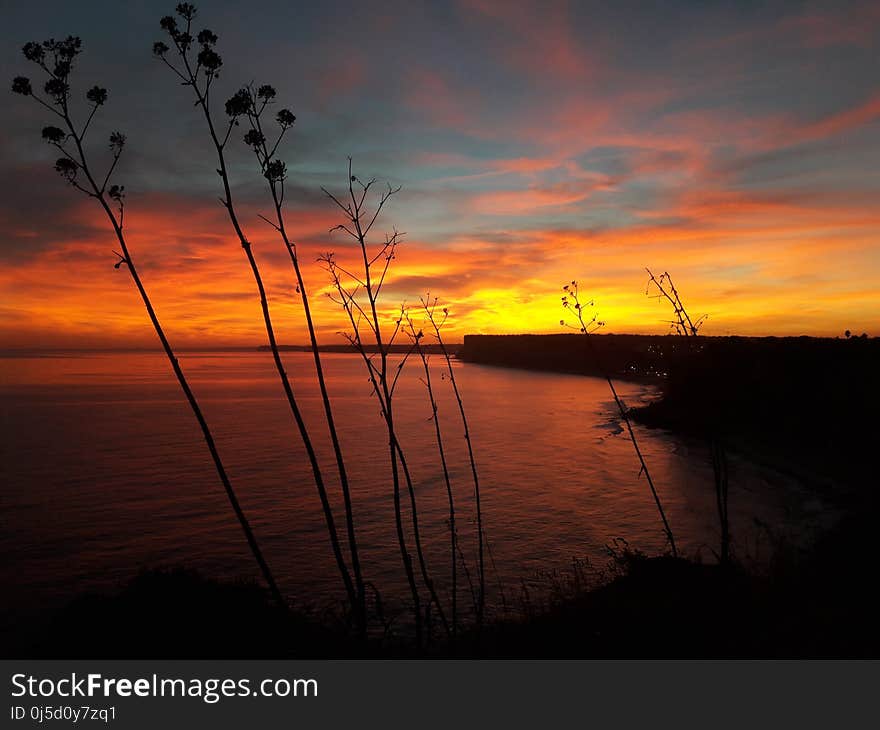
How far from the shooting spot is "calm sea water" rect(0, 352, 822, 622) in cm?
1789

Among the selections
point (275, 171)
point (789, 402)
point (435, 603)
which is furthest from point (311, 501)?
point (789, 402)

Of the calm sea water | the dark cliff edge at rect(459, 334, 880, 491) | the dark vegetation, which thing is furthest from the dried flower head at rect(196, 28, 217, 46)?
the dark cliff edge at rect(459, 334, 880, 491)

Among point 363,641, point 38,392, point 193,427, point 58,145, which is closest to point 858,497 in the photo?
point 363,641

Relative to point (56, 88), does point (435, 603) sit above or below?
below

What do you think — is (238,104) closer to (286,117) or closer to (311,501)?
(286,117)

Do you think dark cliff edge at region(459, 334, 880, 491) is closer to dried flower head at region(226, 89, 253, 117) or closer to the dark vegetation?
the dark vegetation

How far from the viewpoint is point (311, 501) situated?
27.1m

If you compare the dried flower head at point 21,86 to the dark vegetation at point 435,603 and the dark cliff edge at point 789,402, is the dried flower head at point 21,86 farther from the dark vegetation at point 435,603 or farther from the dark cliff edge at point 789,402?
the dark cliff edge at point 789,402

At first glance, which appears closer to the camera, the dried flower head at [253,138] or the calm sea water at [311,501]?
the dried flower head at [253,138]

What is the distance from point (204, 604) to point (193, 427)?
46.0 meters

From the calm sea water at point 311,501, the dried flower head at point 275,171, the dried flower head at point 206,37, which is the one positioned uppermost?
the dried flower head at point 206,37

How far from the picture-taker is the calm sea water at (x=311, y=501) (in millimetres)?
17891

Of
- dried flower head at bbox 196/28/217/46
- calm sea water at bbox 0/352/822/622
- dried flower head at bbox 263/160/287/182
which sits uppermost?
dried flower head at bbox 196/28/217/46

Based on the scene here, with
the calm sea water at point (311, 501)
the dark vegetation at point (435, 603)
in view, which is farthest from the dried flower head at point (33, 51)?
the calm sea water at point (311, 501)
